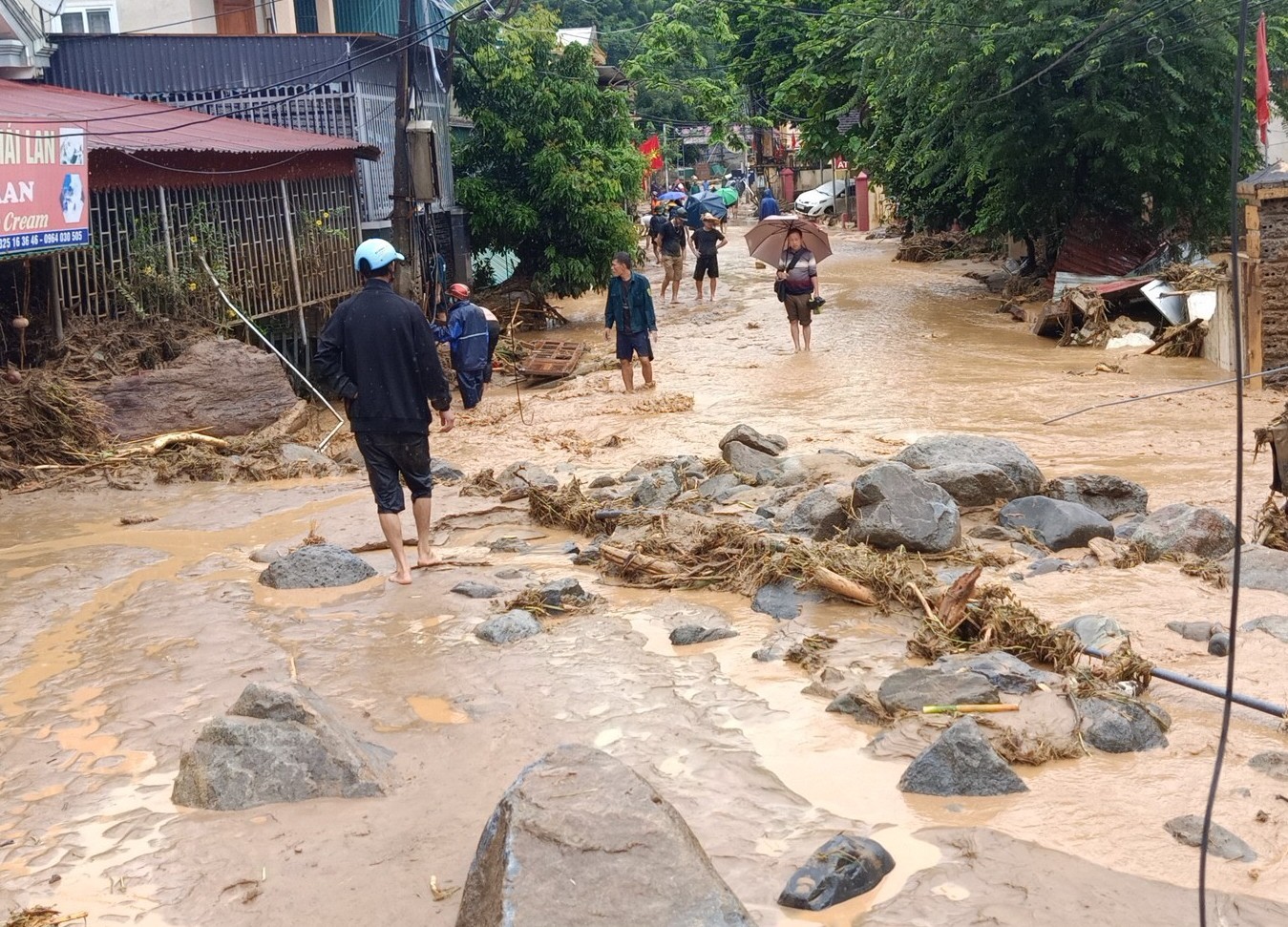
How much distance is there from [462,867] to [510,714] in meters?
1.26

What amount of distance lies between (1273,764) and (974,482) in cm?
390

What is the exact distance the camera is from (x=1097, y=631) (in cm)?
585

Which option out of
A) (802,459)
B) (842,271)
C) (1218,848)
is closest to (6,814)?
(1218,848)

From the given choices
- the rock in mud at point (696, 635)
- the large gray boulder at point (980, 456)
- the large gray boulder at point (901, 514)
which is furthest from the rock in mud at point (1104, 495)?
the rock in mud at point (696, 635)

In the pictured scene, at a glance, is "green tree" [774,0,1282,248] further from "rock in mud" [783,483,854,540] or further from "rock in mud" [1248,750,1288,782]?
"rock in mud" [1248,750,1288,782]

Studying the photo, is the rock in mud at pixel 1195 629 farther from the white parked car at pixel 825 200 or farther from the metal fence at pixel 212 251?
the white parked car at pixel 825 200

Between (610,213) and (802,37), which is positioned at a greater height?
(802,37)

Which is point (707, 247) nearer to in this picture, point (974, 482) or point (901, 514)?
point (974, 482)

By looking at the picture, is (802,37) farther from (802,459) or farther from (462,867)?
(462,867)

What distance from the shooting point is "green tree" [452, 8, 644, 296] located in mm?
19344

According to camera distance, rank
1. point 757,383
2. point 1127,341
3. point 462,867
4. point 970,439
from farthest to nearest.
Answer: point 1127,341 → point 757,383 → point 970,439 → point 462,867

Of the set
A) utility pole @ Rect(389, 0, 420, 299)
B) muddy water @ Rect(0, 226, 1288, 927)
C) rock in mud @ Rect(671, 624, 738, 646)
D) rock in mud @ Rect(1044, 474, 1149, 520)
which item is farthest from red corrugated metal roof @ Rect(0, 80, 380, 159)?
rock in mud @ Rect(1044, 474, 1149, 520)

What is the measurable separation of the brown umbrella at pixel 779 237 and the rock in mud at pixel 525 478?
6.99 m

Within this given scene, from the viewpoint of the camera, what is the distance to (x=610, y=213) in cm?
1975
